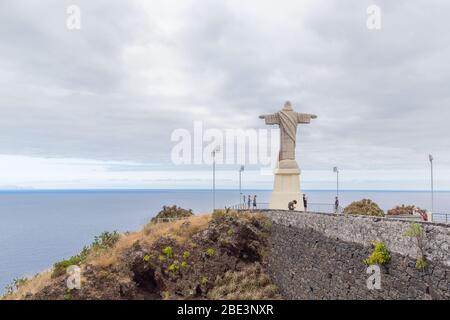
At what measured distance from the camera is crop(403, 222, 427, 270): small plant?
1209 cm

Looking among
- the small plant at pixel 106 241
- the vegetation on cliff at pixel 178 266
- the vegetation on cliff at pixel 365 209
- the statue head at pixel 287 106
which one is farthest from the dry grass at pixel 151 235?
the vegetation on cliff at pixel 365 209

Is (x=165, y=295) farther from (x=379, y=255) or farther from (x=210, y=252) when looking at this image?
(x=379, y=255)

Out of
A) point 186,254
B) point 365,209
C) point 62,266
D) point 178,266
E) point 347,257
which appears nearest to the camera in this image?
point 347,257

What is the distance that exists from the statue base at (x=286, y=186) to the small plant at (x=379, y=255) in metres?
18.6

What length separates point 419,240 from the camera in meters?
12.3

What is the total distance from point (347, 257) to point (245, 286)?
12.1 meters

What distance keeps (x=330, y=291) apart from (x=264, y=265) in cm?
1103

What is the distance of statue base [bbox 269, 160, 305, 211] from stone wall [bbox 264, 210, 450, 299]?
3.74 m

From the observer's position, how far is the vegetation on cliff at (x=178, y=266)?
2675cm

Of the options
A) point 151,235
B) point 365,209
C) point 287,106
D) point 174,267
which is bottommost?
point 174,267

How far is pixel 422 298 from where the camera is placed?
12.2 m

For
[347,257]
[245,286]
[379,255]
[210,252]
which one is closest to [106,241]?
[210,252]

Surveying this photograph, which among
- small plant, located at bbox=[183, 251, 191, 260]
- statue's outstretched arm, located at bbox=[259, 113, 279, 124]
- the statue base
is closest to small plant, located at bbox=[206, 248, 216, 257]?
small plant, located at bbox=[183, 251, 191, 260]
